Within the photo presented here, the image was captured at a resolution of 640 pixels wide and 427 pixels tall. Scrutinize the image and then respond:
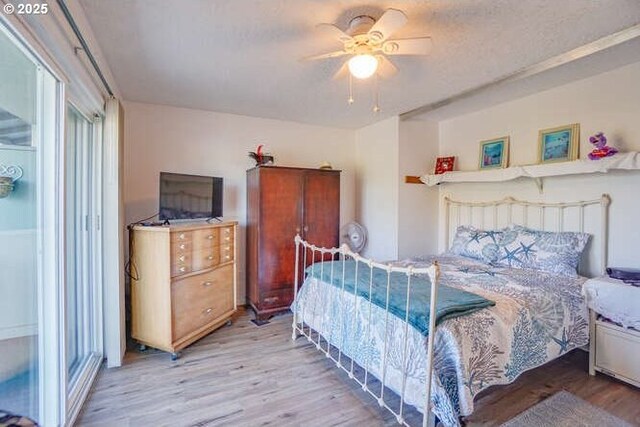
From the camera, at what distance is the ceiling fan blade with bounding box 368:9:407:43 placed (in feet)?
5.27

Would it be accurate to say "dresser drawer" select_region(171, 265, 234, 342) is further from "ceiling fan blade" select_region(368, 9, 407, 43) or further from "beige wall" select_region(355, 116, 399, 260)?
"ceiling fan blade" select_region(368, 9, 407, 43)

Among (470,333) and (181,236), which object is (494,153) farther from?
(181,236)

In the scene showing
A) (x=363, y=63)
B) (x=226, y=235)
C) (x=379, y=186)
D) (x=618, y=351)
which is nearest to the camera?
(x=363, y=63)

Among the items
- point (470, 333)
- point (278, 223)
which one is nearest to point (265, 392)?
point (470, 333)

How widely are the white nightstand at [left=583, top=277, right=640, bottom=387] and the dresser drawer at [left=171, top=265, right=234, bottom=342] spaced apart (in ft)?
10.1

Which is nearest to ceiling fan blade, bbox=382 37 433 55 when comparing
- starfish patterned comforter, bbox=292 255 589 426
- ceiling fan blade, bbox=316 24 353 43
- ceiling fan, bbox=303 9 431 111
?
ceiling fan, bbox=303 9 431 111

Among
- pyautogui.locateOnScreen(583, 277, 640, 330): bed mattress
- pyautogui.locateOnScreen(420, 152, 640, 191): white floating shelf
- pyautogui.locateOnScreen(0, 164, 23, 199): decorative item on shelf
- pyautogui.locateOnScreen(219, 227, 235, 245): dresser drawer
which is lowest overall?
pyautogui.locateOnScreen(583, 277, 640, 330): bed mattress

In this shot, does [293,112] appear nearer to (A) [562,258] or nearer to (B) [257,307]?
(B) [257,307]

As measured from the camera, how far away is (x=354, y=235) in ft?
13.5

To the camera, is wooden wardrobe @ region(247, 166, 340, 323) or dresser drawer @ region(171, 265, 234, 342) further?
wooden wardrobe @ region(247, 166, 340, 323)

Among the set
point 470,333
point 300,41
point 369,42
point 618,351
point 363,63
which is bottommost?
point 618,351

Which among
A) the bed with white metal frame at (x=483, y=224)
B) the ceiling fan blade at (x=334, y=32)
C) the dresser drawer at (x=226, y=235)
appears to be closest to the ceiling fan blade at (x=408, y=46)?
the ceiling fan blade at (x=334, y=32)

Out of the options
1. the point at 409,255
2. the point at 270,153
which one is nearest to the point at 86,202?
the point at 270,153

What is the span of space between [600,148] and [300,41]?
250 cm
